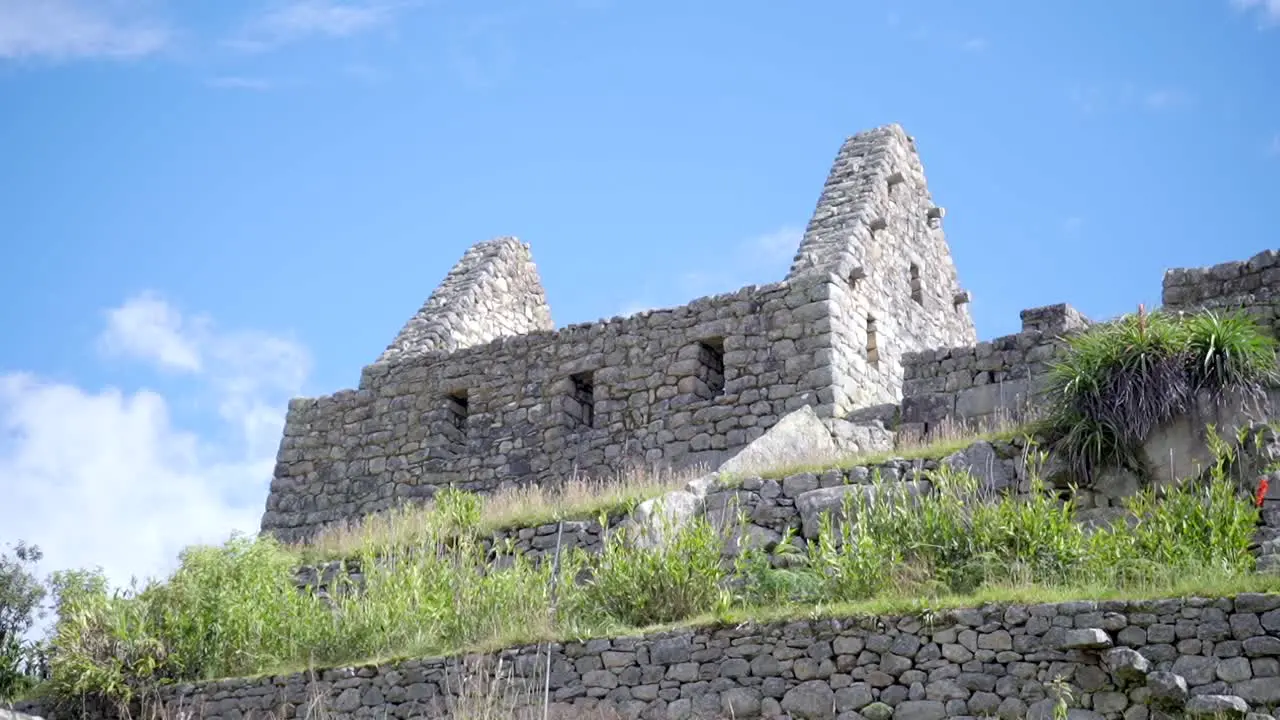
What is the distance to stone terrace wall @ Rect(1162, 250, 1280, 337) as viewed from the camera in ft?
56.9

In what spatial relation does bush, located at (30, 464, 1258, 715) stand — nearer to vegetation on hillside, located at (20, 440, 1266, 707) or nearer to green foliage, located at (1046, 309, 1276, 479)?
vegetation on hillside, located at (20, 440, 1266, 707)

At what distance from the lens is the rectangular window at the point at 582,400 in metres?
21.6

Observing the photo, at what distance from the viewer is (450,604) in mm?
14781

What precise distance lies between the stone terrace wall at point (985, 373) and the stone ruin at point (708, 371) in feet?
0.08

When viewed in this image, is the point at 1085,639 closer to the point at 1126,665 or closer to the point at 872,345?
the point at 1126,665

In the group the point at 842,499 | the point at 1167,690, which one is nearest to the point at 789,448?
the point at 842,499

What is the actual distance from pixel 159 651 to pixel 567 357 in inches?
302

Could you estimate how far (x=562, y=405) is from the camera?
846 inches

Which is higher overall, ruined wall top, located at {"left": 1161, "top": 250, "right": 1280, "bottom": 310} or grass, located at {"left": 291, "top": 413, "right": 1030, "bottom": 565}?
ruined wall top, located at {"left": 1161, "top": 250, "right": 1280, "bottom": 310}

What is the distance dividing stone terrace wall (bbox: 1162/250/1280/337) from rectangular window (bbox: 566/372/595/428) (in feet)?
24.6

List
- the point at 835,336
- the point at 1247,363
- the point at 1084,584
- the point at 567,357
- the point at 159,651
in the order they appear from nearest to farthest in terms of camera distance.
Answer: the point at 1084,584
the point at 1247,363
the point at 159,651
the point at 835,336
the point at 567,357

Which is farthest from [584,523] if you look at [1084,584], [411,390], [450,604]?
[411,390]

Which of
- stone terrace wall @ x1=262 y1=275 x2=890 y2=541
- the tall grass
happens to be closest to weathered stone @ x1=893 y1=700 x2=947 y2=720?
the tall grass

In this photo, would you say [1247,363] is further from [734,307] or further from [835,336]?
[734,307]
